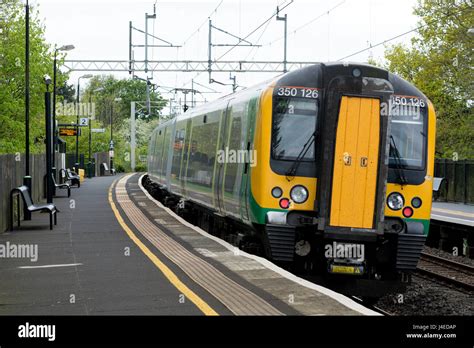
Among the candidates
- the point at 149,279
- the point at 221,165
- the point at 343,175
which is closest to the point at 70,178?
the point at 221,165

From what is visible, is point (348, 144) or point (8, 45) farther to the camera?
point (8, 45)

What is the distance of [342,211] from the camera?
39.0 feet

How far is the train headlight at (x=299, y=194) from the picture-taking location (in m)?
12.1

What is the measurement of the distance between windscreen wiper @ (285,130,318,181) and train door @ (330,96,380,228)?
0.47 meters

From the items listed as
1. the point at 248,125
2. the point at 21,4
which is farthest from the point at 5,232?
the point at 21,4

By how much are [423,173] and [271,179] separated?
7.51 ft

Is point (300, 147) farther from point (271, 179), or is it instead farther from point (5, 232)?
point (5, 232)

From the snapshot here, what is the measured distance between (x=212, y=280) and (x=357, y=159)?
278cm

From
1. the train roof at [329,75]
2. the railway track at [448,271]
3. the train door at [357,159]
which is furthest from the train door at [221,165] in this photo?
the railway track at [448,271]

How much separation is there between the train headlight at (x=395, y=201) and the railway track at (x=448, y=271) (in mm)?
3518

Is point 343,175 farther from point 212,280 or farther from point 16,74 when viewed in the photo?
point 16,74

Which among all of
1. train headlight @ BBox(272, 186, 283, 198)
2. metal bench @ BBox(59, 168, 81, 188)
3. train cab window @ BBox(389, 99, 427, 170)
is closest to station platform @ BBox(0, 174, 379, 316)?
train headlight @ BBox(272, 186, 283, 198)
